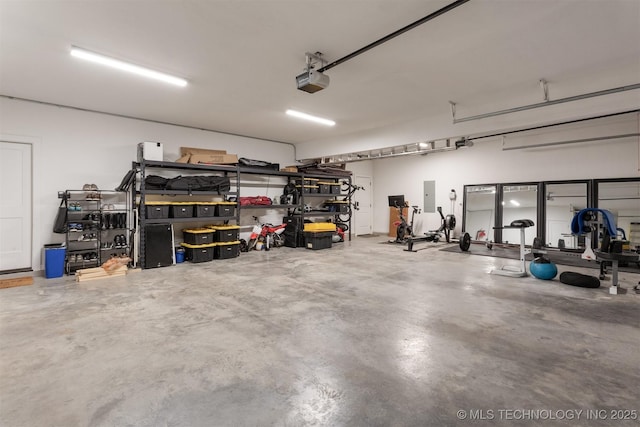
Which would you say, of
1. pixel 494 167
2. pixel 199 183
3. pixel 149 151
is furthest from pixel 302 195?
pixel 494 167

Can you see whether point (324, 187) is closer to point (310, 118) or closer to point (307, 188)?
point (307, 188)

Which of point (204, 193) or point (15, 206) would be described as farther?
point (204, 193)

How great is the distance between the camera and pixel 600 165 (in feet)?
21.5

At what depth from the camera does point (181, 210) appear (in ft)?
19.3

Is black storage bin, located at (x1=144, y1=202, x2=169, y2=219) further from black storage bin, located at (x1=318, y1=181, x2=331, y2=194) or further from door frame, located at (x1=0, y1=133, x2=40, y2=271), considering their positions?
black storage bin, located at (x1=318, y1=181, x2=331, y2=194)

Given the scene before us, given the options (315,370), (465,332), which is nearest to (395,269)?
(465,332)

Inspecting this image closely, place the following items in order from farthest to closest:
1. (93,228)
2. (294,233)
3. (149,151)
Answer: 1. (294,233)
2. (149,151)
3. (93,228)

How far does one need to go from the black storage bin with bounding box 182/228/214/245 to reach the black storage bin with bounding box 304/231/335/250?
246 cm

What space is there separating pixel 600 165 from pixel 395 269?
551 centimetres

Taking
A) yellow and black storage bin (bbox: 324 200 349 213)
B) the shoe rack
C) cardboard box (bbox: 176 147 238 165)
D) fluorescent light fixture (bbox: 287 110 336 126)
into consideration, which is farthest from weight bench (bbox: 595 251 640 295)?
the shoe rack

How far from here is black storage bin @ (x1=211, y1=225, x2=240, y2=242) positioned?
626cm

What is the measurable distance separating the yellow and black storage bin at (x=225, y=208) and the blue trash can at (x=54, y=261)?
2.67m

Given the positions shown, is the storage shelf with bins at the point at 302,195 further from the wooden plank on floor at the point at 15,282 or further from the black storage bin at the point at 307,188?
the wooden plank on floor at the point at 15,282

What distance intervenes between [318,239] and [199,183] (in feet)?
10.3
